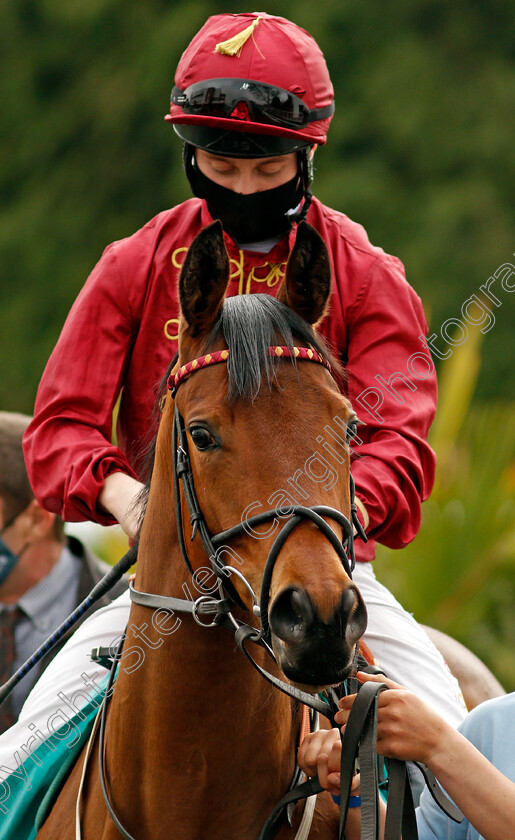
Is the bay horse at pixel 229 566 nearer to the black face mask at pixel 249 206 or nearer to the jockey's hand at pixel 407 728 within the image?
the jockey's hand at pixel 407 728

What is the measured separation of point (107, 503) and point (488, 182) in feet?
25.7

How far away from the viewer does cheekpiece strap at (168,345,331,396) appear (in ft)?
6.34

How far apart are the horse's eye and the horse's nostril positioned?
0.34m

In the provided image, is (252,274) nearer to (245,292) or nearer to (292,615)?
(245,292)

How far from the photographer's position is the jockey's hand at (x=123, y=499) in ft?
7.62

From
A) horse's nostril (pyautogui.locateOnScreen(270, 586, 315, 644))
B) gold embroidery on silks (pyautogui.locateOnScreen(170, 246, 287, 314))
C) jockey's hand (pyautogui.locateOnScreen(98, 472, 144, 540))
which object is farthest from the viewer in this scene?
gold embroidery on silks (pyautogui.locateOnScreen(170, 246, 287, 314))

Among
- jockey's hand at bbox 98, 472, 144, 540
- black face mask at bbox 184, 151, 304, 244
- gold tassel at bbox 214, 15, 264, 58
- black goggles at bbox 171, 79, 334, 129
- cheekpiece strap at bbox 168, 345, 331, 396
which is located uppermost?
gold tassel at bbox 214, 15, 264, 58

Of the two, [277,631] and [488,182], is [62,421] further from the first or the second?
[488,182]

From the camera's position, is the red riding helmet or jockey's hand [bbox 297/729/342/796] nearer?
jockey's hand [bbox 297/729/342/796]

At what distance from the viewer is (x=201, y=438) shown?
188 centimetres

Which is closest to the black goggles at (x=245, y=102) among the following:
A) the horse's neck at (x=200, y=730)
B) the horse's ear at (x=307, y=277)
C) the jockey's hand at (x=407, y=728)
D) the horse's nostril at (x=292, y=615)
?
the horse's ear at (x=307, y=277)

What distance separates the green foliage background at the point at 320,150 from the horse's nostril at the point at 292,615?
720cm

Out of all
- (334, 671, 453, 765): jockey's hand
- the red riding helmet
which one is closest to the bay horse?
(334, 671, 453, 765): jockey's hand

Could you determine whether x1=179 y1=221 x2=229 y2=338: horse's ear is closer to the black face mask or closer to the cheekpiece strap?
the cheekpiece strap
